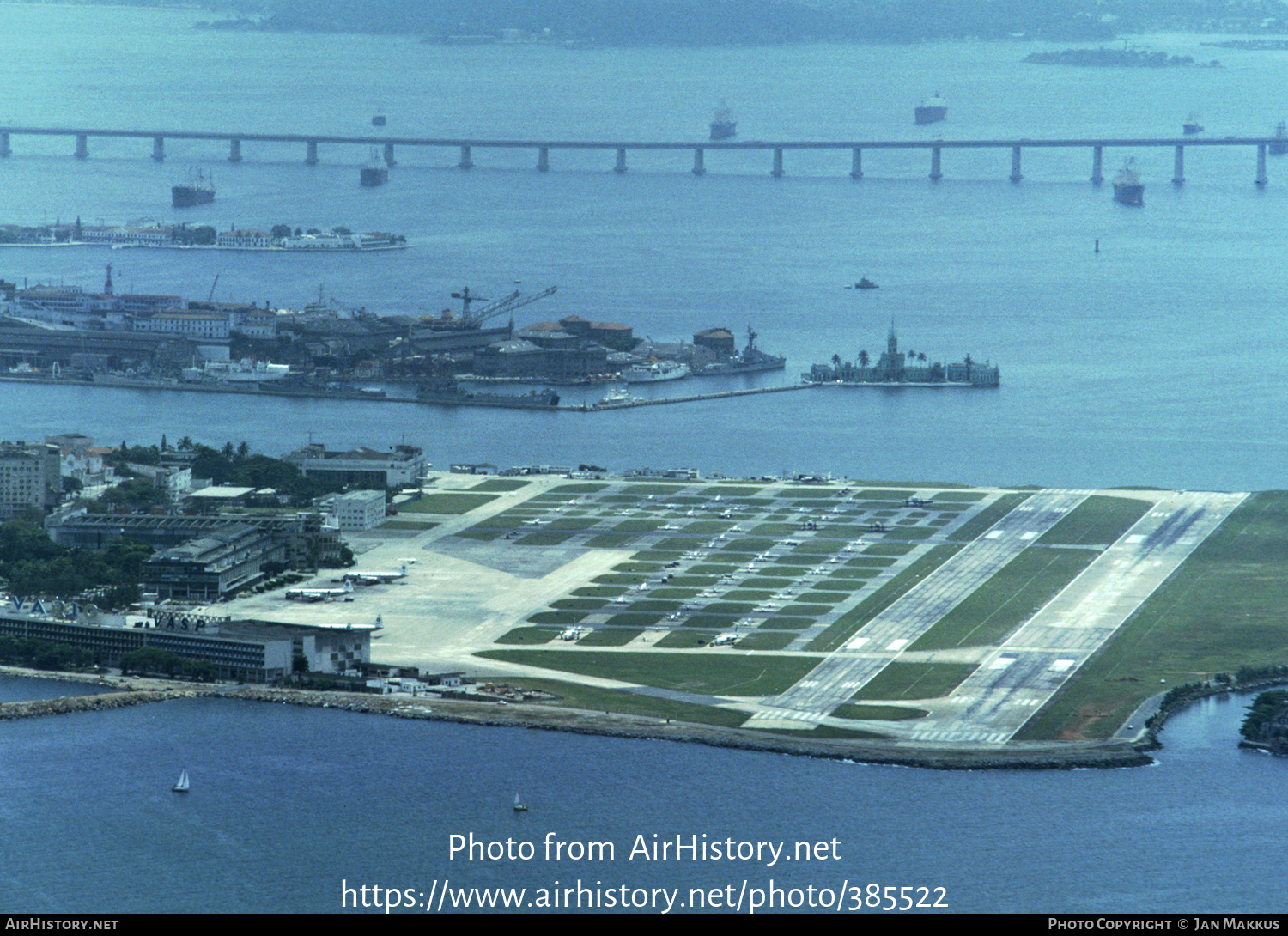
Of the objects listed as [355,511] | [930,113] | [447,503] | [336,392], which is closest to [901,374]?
[336,392]

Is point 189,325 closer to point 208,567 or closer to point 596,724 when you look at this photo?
point 208,567

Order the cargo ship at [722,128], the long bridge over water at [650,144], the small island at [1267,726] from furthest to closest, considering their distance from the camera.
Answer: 1. the cargo ship at [722,128]
2. the long bridge over water at [650,144]
3. the small island at [1267,726]

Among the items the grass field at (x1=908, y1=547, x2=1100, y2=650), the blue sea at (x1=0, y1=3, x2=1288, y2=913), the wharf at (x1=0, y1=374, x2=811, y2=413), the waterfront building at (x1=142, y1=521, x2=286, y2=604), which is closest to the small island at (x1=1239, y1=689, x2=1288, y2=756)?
the blue sea at (x1=0, y1=3, x2=1288, y2=913)

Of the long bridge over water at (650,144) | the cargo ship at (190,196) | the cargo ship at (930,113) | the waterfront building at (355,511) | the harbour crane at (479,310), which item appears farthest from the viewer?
the cargo ship at (930,113)

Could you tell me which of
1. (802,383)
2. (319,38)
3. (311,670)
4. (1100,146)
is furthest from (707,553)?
(319,38)

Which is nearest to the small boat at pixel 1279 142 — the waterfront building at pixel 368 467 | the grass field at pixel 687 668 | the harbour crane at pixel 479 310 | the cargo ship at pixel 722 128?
the cargo ship at pixel 722 128

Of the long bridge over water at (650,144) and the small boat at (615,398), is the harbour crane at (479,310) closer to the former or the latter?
the small boat at (615,398)

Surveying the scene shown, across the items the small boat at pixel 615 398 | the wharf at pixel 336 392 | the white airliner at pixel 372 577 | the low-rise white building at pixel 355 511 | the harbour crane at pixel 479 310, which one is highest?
the harbour crane at pixel 479 310
